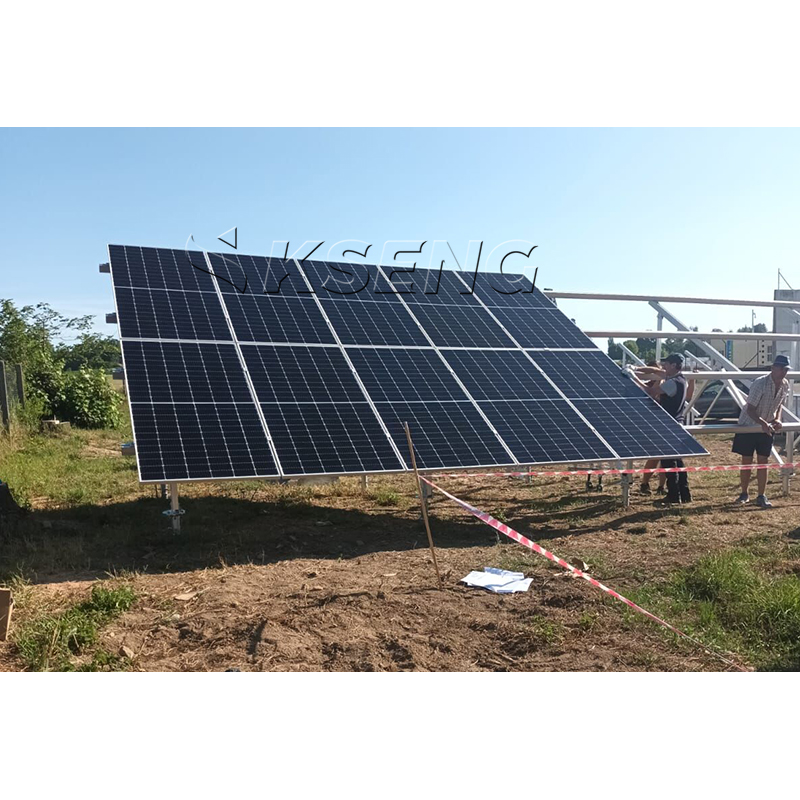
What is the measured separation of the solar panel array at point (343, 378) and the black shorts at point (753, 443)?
1968mm

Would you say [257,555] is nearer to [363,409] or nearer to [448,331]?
[363,409]

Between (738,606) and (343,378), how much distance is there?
5344 mm

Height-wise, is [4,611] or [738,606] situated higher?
[4,611]

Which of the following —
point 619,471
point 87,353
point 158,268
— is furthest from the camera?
point 87,353

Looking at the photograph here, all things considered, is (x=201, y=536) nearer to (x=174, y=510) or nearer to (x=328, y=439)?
(x=174, y=510)

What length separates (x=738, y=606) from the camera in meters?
6.08

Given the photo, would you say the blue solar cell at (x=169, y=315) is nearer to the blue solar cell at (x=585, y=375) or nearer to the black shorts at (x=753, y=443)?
the blue solar cell at (x=585, y=375)

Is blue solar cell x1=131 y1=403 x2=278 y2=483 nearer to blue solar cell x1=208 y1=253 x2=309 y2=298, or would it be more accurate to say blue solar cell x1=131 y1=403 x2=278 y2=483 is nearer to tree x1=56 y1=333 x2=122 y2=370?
blue solar cell x1=208 y1=253 x2=309 y2=298

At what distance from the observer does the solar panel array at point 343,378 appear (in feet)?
26.5

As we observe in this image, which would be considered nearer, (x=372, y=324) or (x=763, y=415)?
(x=372, y=324)

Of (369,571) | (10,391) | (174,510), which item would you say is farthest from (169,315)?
(10,391)

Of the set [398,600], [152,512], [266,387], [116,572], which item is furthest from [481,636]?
[152,512]

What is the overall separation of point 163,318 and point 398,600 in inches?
205

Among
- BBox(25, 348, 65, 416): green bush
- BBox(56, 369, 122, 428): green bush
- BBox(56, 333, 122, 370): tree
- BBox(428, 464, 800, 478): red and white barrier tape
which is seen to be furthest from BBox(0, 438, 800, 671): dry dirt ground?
BBox(56, 333, 122, 370): tree
